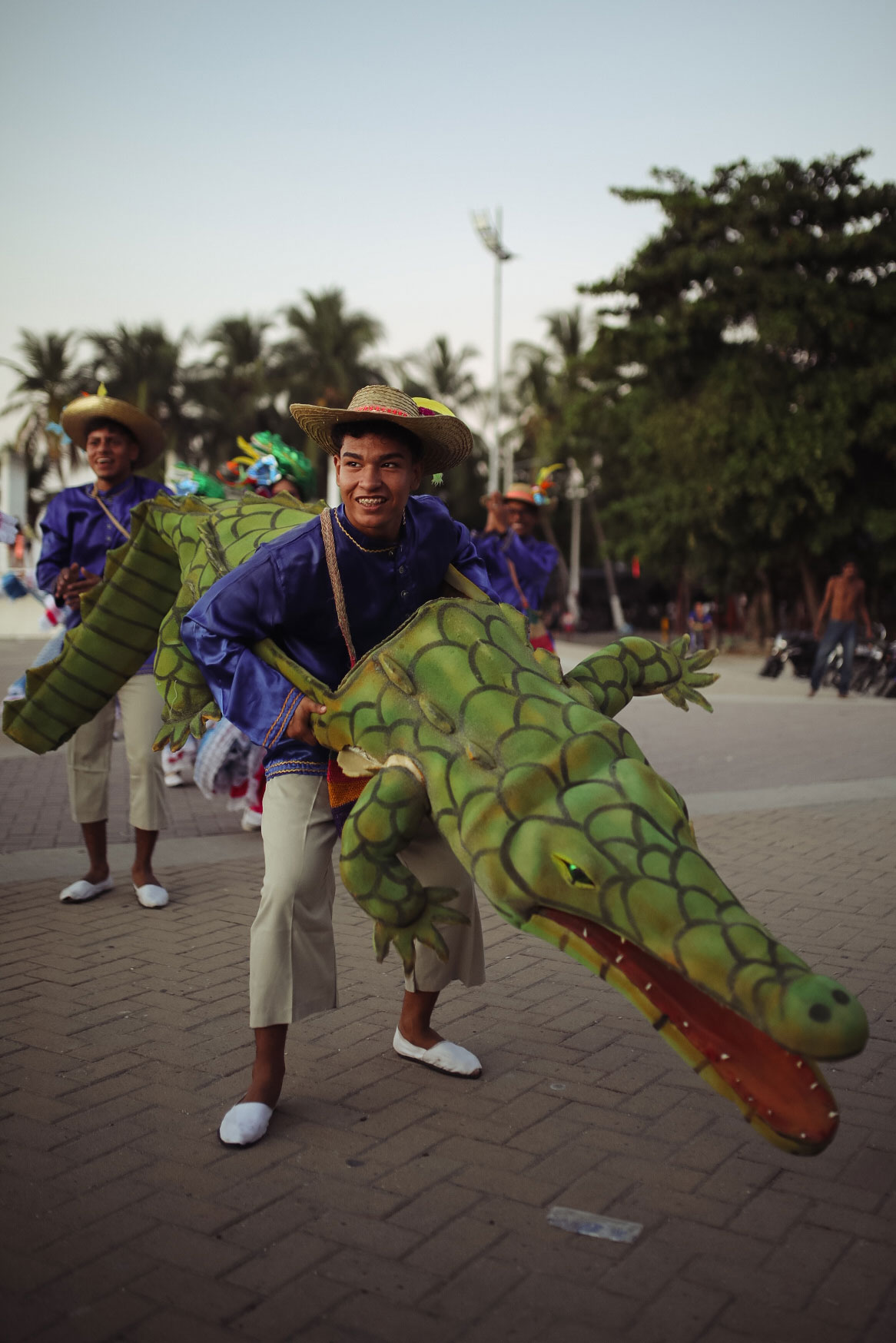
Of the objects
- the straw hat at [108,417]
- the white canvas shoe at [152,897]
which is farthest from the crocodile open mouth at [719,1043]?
the straw hat at [108,417]

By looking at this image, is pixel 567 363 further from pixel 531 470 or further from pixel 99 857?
pixel 99 857

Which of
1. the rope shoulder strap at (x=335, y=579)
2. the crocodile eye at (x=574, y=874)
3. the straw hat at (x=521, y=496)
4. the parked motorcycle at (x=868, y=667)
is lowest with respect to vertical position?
the parked motorcycle at (x=868, y=667)

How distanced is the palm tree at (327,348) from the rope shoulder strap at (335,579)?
37.1 m

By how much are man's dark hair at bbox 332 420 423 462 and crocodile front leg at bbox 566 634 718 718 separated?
2.48ft

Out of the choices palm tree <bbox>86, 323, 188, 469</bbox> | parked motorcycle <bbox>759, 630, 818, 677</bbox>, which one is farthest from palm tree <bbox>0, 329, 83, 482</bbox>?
parked motorcycle <bbox>759, 630, 818, 677</bbox>

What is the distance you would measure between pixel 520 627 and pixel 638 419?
84.9ft

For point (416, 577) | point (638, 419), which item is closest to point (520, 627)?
point (416, 577)

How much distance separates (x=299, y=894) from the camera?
120 inches

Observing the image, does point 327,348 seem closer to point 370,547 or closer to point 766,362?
point 766,362

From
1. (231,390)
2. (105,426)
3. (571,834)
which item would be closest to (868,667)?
(105,426)

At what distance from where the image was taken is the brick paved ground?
2.24 m

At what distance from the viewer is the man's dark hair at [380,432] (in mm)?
2938

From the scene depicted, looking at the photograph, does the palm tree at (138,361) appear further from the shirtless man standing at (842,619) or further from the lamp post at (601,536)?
the shirtless man standing at (842,619)

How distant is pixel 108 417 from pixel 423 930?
11.3ft
